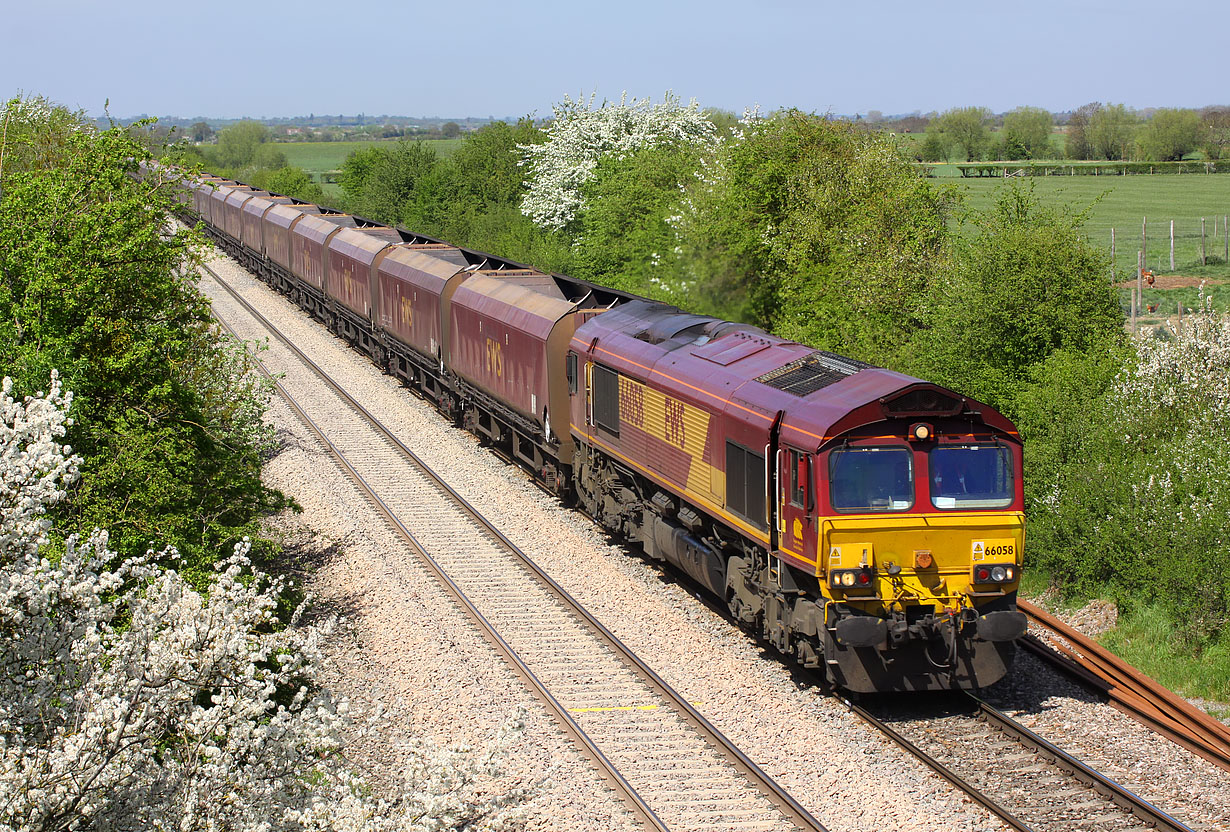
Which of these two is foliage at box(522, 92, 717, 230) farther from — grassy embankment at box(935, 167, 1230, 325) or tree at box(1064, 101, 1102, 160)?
tree at box(1064, 101, 1102, 160)

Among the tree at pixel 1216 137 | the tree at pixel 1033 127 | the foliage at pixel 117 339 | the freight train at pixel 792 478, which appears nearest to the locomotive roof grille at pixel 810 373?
the freight train at pixel 792 478

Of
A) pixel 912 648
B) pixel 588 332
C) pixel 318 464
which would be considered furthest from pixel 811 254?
pixel 912 648

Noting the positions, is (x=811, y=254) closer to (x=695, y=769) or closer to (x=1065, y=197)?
(x=695, y=769)

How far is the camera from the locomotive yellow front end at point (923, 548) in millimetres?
12133

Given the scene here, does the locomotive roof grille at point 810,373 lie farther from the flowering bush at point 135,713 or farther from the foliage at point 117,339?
the flowering bush at point 135,713

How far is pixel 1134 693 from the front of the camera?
43.4 ft

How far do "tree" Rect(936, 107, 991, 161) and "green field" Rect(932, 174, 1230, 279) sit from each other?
43.2 ft

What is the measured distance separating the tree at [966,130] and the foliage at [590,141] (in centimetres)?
6124

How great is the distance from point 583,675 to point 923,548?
14.6ft

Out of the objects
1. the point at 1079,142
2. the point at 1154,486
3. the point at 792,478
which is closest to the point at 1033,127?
the point at 1079,142

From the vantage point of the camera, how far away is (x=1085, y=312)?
818 inches

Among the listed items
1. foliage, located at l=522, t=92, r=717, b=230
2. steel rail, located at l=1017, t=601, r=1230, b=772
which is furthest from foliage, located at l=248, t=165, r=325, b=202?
steel rail, located at l=1017, t=601, r=1230, b=772

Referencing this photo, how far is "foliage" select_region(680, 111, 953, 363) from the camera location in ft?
85.4

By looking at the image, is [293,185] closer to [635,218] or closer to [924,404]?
[635,218]
